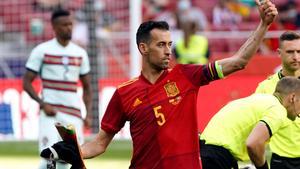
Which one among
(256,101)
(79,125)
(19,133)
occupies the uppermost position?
(256,101)

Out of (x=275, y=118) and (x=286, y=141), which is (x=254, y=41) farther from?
(x=286, y=141)

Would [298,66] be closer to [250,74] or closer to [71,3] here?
[250,74]

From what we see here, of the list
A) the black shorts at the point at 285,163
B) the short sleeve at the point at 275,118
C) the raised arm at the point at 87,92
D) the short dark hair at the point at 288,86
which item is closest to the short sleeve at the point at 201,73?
the short sleeve at the point at 275,118

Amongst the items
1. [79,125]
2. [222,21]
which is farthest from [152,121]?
[222,21]

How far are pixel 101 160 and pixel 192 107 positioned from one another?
8.96 metres

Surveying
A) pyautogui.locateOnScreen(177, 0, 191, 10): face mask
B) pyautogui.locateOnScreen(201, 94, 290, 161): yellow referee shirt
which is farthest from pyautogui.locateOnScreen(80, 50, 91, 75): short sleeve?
pyautogui.locateOnScreen(177, 0, 191, 10): face mask

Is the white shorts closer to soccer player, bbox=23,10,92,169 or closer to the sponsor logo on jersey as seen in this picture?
soccer player, bbox=23,10,92,169

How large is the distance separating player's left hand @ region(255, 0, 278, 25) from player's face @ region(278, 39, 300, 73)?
277cm

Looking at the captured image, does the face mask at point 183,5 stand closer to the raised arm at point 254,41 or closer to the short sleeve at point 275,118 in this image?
the short sleeve at point 275,118

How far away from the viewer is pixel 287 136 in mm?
10266

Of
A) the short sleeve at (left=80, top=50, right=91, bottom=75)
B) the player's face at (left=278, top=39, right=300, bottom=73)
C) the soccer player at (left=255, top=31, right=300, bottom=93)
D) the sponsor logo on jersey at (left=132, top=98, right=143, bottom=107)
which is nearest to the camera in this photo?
the sponsor logo on jersey at (left=132, top=98, right=143, bottom=107)

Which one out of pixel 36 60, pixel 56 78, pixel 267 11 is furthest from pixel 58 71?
pixel 267 11

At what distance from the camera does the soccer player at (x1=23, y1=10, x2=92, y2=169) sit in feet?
42.1

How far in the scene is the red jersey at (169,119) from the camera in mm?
8406
